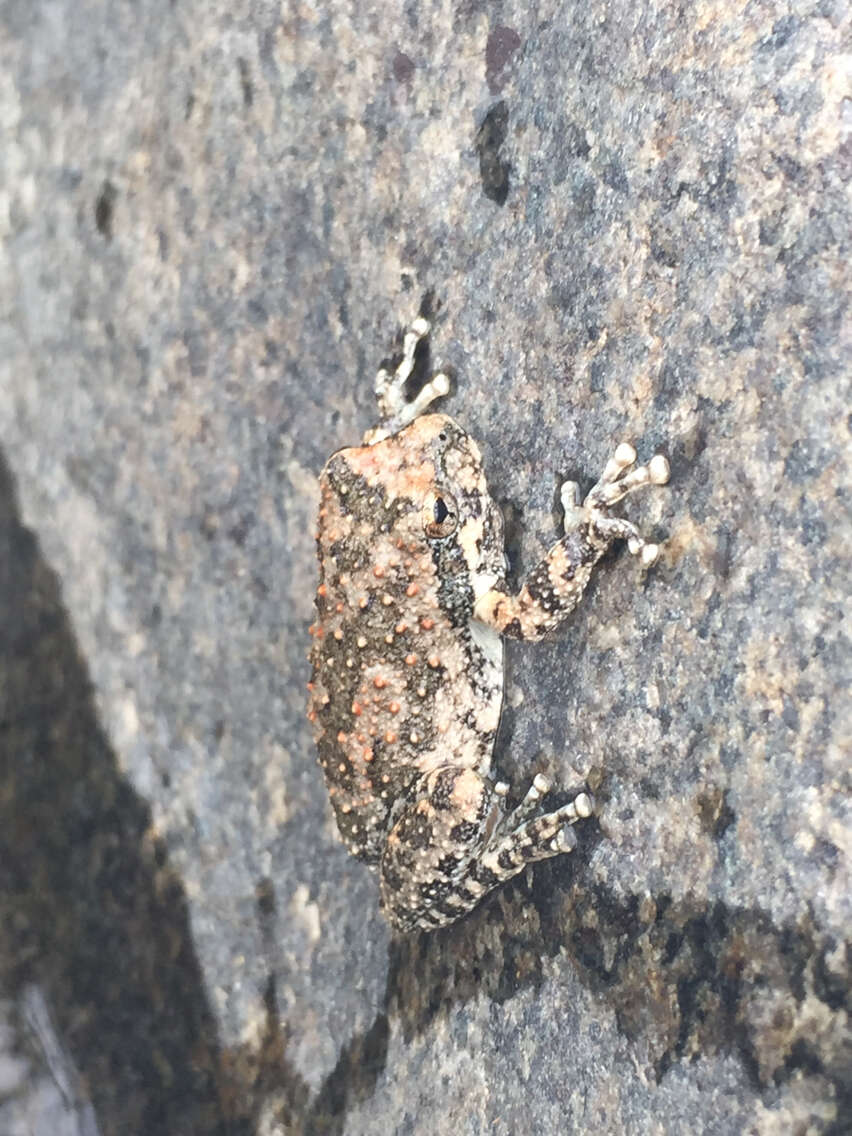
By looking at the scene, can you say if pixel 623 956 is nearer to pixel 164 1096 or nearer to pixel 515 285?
pixel 515 285

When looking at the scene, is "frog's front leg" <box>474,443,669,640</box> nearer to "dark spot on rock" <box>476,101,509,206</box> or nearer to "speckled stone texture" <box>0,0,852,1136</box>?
"speckled stone texture" <box>0,0,852,1136</box>

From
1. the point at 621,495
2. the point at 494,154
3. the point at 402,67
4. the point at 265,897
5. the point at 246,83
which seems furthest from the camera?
the point at 265,897

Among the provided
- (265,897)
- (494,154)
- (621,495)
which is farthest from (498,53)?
(265,897)

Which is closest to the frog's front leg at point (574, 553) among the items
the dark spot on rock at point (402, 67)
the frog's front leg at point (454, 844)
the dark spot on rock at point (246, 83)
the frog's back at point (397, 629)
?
the frog's back at point (397, 629)

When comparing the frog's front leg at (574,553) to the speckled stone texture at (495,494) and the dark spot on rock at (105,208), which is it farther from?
the dark spot on rock at (105,208)

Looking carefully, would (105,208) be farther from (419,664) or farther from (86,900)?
(86,900)

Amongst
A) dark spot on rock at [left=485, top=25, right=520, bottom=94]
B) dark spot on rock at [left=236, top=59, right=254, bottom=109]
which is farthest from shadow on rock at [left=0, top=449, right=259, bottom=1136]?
dark spot on rock at [left=485, top=25, right=520, bottom=94]

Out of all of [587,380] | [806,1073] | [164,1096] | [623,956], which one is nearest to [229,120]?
[587,380]
